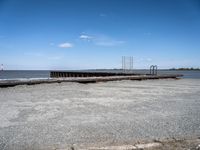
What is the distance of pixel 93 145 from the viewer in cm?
320

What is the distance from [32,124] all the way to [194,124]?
3.32 m

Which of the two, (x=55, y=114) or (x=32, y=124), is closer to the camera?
(x=32, y=124)

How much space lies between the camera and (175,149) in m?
3.07

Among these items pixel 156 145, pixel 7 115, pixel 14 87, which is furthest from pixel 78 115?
pixel 14 87

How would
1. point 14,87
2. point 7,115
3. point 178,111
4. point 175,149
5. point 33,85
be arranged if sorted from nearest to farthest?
point 175,149 → point 7,115 → point 178,111 → point 14,87 → point 33,85

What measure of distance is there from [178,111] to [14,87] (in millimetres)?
8529

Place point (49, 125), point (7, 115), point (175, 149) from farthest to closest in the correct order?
point (7, 115) → point (49, 125) → point (175, 149)

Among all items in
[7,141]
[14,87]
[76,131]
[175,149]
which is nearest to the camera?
[175,149]

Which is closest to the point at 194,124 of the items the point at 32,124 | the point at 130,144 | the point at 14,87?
the point at 130,144

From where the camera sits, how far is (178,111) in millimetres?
5656

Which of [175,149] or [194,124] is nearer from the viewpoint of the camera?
[175,149]

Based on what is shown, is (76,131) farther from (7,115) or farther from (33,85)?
(33,85)

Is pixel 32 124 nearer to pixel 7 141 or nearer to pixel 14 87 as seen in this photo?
pixel 7 141

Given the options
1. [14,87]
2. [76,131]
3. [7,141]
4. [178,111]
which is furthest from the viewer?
[14,87]
